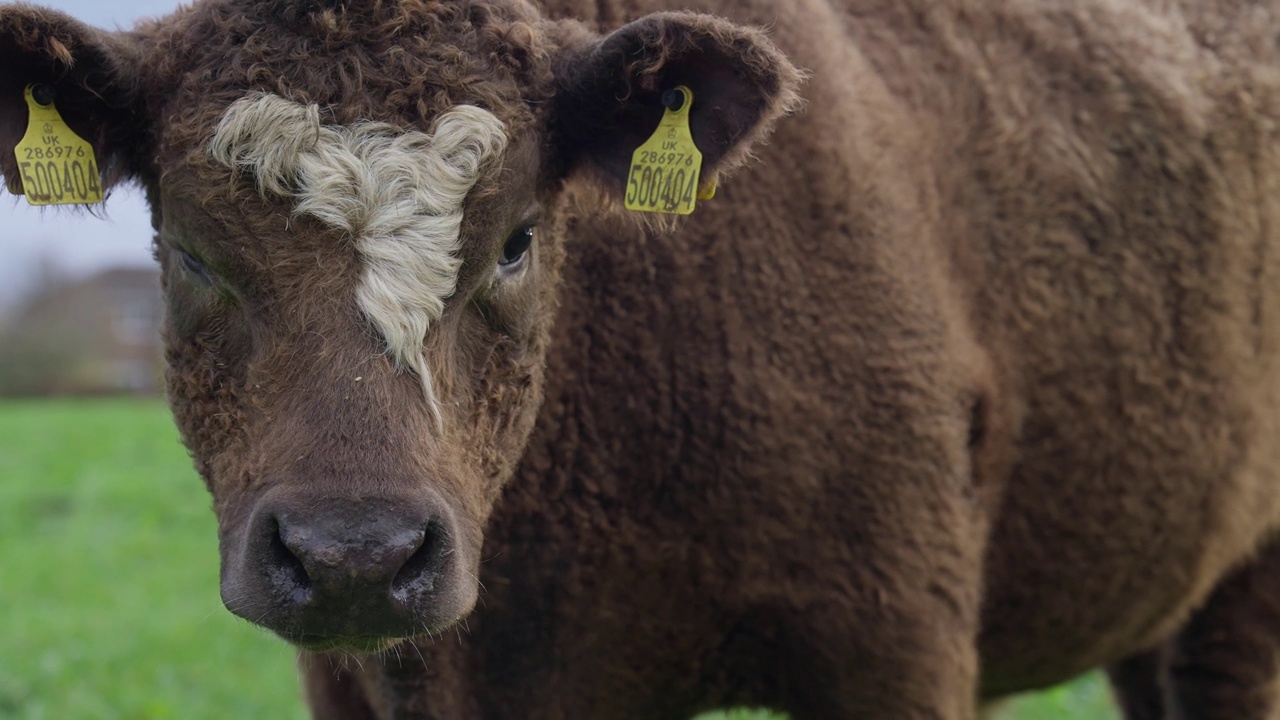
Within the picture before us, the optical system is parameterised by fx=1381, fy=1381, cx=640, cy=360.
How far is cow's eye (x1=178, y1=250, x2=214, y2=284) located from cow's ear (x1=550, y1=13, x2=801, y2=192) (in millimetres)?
855


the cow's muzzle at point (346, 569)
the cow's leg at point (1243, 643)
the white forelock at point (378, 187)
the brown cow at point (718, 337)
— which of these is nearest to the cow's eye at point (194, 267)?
the brown cow at point (718, 337)

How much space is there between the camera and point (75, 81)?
10.0 feet

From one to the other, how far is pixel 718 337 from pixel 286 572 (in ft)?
4.87

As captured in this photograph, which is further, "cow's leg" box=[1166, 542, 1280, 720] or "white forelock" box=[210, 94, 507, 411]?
"cow's leg" box=[1166, 542, 1280, 720]

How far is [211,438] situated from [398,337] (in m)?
0.61

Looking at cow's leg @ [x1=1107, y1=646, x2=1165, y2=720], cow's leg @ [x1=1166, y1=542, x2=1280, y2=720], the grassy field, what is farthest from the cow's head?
cow's leg @ [x1=1107, y1=646, x2=1165, y2=720]

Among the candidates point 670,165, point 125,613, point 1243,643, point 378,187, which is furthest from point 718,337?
point 125,613

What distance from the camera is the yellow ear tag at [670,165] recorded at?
3250 mm

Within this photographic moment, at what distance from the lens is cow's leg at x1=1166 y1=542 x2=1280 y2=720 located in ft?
17.9

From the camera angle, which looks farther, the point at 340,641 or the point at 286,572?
the point at 340,641

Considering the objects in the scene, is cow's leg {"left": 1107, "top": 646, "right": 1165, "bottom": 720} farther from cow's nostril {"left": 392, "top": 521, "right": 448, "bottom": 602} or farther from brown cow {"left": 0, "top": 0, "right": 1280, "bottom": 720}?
cow's nostril {"left": 392, "top": 521, "right": 448, "bottom": 602}

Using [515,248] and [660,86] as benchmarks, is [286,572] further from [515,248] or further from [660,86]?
[660,86]

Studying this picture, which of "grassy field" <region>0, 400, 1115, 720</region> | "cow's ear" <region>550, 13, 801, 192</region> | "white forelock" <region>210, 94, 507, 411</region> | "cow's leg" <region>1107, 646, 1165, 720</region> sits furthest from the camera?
"grassy field" <region>0, 400, 1115, 720</region>

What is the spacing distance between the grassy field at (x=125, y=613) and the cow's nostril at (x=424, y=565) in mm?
743
